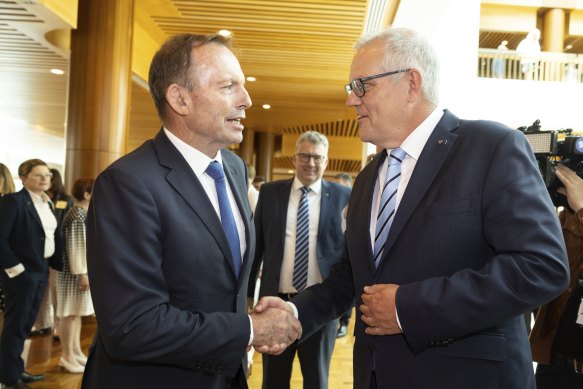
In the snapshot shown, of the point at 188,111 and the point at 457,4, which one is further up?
the point at 457,4

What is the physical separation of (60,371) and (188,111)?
152 inches

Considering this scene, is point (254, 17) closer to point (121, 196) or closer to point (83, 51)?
point (83, 51)

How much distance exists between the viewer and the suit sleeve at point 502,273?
138 cm

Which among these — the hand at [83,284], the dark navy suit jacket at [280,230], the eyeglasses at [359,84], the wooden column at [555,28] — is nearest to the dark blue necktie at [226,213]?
the eyeglasses at [359,84]

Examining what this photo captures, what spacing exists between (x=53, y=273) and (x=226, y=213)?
4.45 metres

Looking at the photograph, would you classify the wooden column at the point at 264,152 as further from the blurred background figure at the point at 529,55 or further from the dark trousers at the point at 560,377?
the dark trousers at the point at 560,377

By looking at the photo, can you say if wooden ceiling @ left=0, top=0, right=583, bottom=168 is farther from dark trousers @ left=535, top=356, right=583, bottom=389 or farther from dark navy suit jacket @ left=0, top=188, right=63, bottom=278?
dark trousers @ left=535, top=356, right=583, bottom=389

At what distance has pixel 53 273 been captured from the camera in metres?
5.54

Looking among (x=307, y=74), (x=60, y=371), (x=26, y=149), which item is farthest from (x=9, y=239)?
(x=26, y=149)

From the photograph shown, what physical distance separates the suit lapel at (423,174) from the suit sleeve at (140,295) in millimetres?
511

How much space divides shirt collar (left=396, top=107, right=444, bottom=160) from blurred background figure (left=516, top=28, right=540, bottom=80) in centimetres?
1679

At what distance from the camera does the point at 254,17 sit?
7.97m

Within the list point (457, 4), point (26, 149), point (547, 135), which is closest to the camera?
point (547, 135)

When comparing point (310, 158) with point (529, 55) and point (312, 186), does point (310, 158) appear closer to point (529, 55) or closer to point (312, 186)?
point (312, 186)
